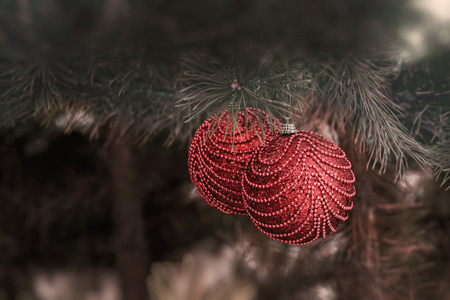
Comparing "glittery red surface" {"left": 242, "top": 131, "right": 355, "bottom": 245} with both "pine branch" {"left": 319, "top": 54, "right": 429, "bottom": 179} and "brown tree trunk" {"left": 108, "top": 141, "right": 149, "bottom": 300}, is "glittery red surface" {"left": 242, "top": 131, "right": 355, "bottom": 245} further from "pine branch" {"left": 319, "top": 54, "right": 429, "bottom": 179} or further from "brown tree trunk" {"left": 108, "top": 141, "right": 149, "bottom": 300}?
"brown tree trunk" {"left": 108, "top": 141, "right": 149, "bottom": 300}

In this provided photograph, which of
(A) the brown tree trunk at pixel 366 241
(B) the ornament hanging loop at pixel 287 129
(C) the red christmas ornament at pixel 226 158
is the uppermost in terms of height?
(A) the brown tree trunk at pixel 366 241

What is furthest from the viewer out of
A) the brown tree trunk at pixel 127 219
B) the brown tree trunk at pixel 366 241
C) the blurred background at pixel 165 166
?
the brown tree trunk at pixel 127 219

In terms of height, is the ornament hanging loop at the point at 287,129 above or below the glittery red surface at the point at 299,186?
above

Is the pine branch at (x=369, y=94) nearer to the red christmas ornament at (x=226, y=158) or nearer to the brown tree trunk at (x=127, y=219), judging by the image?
the red christmas ornament at (x=226, y=158)

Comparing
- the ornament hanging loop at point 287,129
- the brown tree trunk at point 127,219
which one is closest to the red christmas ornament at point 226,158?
the ornament hanging loop at point 287,129

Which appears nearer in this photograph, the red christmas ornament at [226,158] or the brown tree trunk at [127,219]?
the red christmas ornament at [226,158]

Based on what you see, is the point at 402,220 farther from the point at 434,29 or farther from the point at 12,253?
the point at 12,253

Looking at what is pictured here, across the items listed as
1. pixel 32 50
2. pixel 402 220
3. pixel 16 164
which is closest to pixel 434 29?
pixel 32 50

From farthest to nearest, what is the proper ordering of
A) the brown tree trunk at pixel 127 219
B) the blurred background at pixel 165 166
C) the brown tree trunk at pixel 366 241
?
the brown tree trunk at pixel 127 219, the brown tree trunk at pixel 366 241, the blurred background at pixel 165 166
